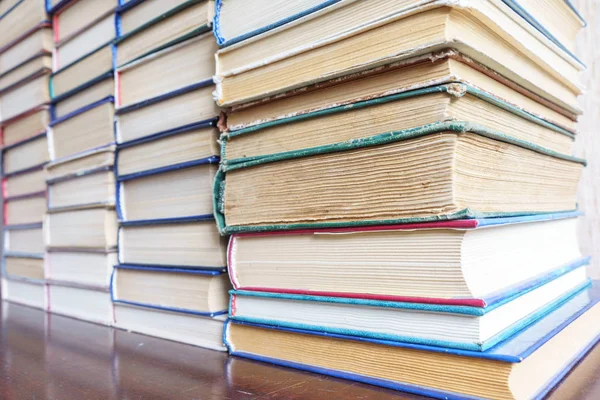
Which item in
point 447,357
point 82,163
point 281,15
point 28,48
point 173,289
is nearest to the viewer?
point 447,357

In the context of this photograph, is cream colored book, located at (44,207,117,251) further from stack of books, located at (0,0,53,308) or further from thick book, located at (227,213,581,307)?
thick book, located at (227,213,581,307)

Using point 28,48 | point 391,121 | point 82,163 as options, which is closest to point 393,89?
point 391,121

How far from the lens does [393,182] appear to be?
1.61 feet

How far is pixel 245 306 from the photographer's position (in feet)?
2.10

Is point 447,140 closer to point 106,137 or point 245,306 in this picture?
point 245,306

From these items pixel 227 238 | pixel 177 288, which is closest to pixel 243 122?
pixel 227 238

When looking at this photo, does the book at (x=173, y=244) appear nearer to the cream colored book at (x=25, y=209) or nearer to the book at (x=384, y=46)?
the book at (x=384, y=46)

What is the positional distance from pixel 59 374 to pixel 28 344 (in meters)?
0.20

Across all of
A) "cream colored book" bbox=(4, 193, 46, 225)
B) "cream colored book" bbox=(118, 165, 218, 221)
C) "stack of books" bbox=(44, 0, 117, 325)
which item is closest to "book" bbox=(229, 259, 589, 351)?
"cream colored book" bbox=(118, 165, 218, 221)

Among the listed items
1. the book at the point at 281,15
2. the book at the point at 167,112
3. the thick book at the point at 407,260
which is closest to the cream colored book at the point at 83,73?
the book at the point at 167,112

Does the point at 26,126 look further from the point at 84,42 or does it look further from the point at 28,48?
the point at 84,42

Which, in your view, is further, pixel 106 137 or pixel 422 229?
pixel 106 137

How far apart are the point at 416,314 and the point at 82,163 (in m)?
0.74

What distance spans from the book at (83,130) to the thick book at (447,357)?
47cm
